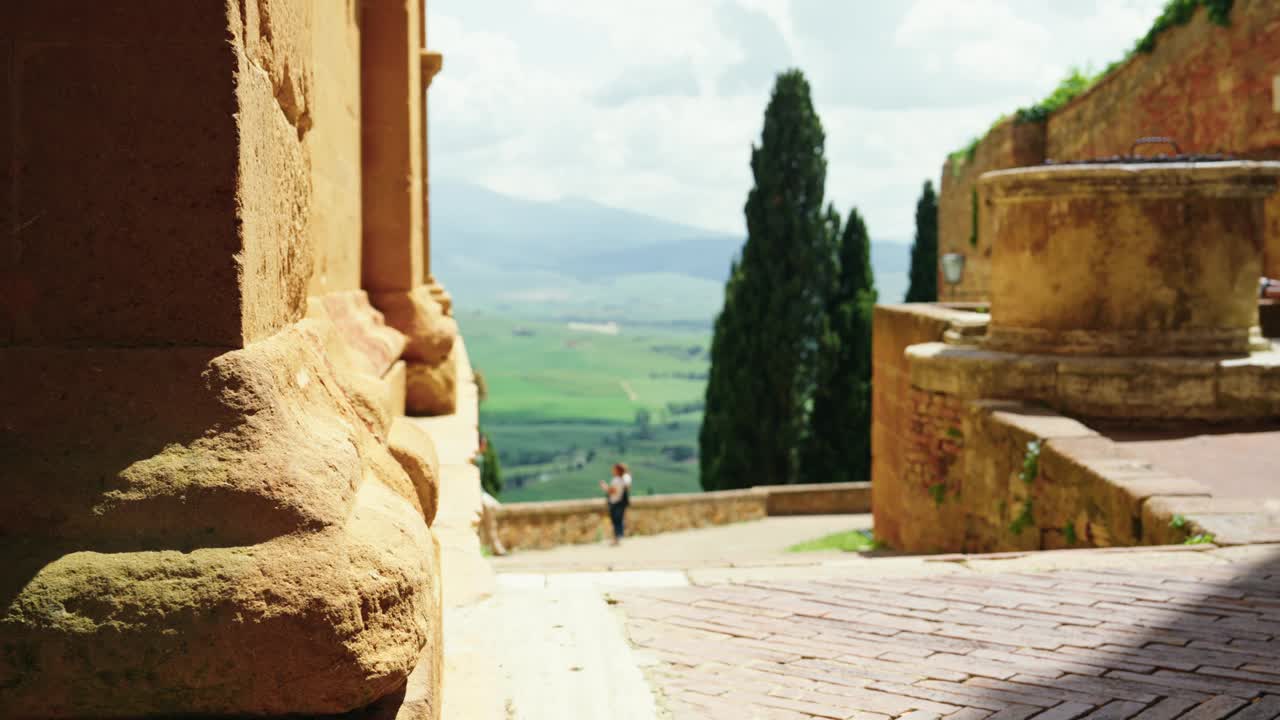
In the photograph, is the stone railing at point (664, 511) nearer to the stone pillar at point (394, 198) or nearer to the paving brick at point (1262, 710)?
the stone pillar at point (394, 198)

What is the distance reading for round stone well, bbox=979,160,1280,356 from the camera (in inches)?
327

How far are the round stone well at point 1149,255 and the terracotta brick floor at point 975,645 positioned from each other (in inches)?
167

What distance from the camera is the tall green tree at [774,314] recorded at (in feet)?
81.1

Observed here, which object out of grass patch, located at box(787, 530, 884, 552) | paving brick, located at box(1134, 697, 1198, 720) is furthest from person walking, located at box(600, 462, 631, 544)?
paving brick, located at box(1134, 697, 1198, 720)

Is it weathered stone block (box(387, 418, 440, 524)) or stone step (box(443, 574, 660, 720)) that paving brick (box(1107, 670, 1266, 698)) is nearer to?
stone step (box(443, 574, 660, 720))

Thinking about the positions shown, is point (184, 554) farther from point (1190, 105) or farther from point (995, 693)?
point (1190, 105)

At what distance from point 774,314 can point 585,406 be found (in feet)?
232

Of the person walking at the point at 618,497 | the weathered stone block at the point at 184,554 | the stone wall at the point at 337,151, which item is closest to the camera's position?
the weathered stone block at the point at 184,554

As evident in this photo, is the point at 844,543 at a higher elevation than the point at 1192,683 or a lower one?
lower

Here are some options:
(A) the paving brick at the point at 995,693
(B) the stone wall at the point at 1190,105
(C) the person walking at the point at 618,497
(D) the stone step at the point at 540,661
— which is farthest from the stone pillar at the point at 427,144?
(B) the stone wall at the point at 1190,105

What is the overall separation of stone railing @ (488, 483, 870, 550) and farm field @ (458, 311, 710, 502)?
557 inches

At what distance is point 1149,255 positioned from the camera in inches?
330

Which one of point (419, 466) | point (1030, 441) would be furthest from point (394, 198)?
point (419, 466)

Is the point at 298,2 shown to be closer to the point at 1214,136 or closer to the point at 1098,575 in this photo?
the point at 1098,575
